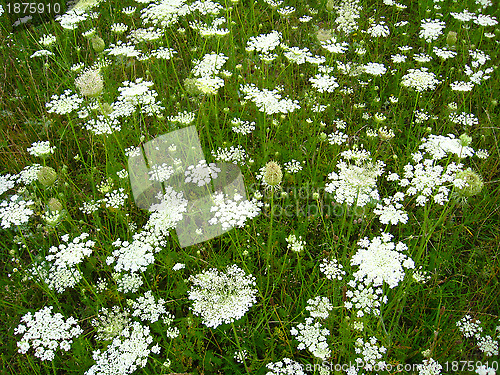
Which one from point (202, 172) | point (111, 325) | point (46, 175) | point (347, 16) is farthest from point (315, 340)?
point (347, 16)

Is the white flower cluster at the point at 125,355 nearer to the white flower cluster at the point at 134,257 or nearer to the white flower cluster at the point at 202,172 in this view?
the white flower cluster at the point at 134,257

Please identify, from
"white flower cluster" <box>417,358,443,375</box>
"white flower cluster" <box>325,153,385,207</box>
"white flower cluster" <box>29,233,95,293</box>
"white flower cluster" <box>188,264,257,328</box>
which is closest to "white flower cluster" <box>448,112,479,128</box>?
"white flower cluster" <box>325,153,385,207</box>

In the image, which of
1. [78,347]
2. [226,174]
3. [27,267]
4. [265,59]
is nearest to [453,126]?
[265,59]

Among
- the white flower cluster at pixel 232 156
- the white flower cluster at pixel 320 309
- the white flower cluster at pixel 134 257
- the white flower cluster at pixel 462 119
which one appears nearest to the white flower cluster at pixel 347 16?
the white flower cluster at pixel 462 119

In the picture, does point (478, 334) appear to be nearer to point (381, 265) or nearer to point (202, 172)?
point (381, 265)

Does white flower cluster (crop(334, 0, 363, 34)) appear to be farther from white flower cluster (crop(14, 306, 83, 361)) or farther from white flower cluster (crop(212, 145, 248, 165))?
white flower cluster (crop(14, 306, 83, 361))
